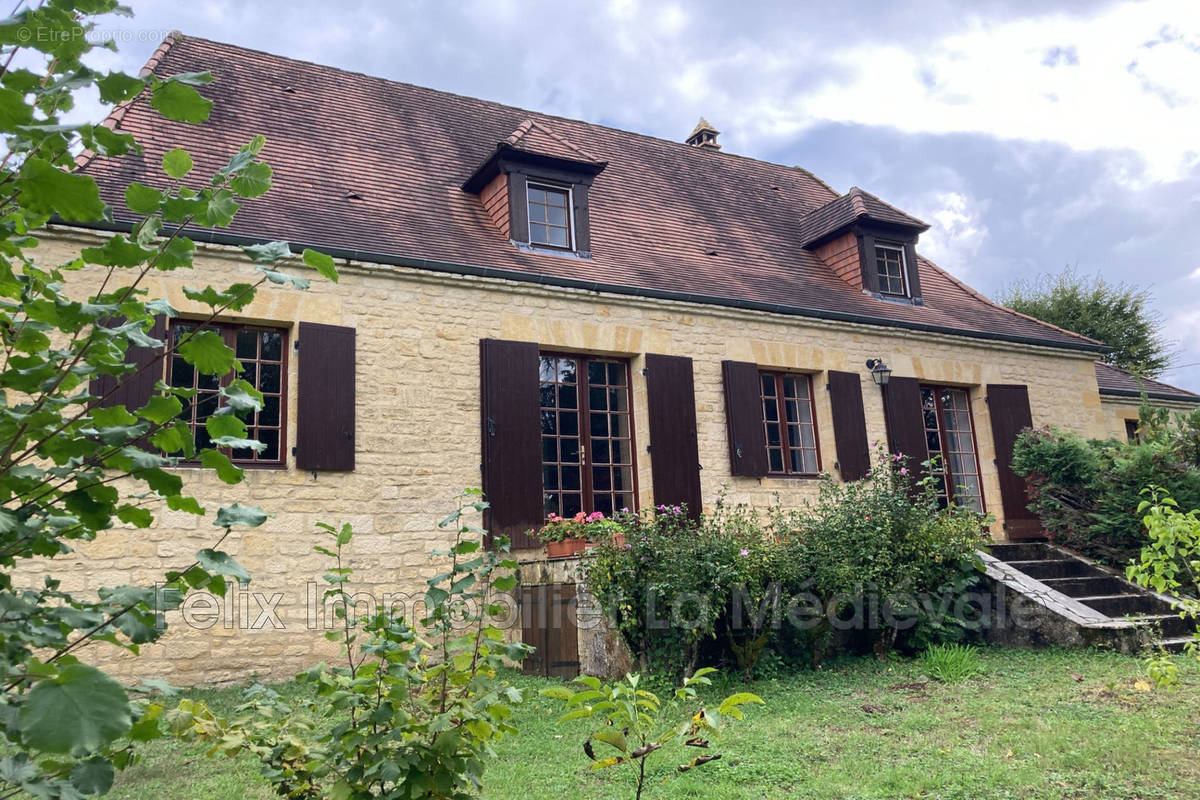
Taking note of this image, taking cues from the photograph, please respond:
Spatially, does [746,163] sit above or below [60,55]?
above

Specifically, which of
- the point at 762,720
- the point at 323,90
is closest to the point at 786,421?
the point at 762,720

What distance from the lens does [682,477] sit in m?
9.35

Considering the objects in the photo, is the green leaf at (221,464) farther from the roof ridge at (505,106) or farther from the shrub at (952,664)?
the roof ridge at (505,106)

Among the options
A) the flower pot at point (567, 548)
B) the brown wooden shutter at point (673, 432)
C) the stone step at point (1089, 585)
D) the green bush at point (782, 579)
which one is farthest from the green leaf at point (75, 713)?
the stone step at point (1089, 585)

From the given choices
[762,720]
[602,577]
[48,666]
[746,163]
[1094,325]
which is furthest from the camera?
[1094,325]

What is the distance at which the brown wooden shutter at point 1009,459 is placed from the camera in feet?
38.2

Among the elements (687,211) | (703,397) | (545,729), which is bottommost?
(545,729)

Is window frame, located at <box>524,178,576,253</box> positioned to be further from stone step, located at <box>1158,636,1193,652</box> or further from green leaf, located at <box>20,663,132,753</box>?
green leaf, located at <box>20,663,132,753</box>

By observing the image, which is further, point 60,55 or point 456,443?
point 456,443

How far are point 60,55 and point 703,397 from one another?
8.65 m

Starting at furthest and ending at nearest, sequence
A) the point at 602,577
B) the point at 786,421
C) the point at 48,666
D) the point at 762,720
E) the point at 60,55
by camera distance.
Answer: the point at 786,421, the point at 602,577, the point at 762,720, the point at 60,55, the point at 48,666

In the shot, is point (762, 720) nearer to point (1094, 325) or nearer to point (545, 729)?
point (545, 729)

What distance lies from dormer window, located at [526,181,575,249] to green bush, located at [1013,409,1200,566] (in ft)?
19.7

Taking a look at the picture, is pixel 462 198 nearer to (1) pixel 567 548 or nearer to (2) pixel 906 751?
(1) pixel 567 548
